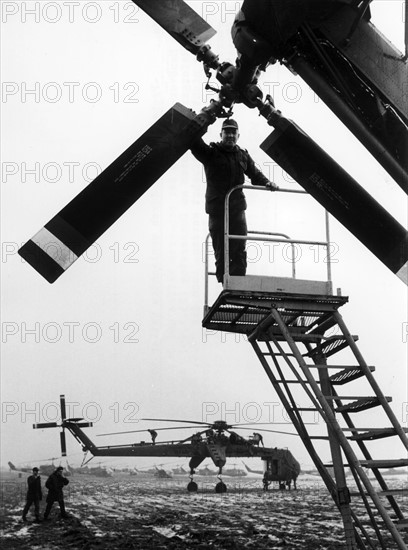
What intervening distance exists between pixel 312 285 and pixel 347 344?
727 mm

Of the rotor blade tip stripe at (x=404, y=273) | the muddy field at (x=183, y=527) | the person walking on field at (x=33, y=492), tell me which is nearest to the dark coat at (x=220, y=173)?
the rotor blade tip stripe at (x=404, y=273)

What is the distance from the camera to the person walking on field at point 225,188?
6.68 meters

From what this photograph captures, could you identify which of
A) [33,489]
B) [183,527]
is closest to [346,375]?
[183,527]

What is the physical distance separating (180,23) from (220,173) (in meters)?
1.63

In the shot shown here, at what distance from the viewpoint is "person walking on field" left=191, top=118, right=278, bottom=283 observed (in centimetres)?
668

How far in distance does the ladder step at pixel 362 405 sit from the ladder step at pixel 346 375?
0.27 meters

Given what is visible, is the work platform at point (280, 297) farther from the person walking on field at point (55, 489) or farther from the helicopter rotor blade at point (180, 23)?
the person walking on field at point (55, 489)

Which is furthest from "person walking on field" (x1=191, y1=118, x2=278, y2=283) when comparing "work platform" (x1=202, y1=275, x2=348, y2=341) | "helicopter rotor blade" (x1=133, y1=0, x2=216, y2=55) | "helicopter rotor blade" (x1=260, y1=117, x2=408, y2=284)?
"helicopter rotor blade" (x1=133, y1=0, x2=216, y2=55)

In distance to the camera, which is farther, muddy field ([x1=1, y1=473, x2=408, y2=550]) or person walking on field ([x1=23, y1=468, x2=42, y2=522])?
person walking on field ([x1=23, y1=468, x2=42, y2=522])

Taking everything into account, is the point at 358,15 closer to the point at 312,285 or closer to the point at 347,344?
the point at 312,285

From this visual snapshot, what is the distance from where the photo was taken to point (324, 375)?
6621 millimetres

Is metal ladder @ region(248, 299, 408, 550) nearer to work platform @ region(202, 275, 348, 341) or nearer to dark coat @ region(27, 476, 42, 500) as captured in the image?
work platform @ region(202, 275, 348, 341)

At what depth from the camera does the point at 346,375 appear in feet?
20.9

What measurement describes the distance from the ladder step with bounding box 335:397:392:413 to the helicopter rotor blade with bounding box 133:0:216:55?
3988 mm
